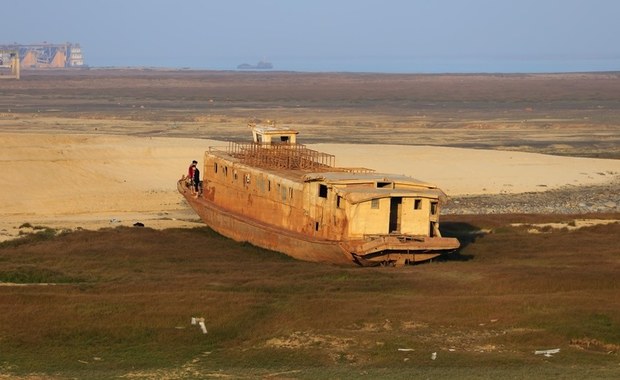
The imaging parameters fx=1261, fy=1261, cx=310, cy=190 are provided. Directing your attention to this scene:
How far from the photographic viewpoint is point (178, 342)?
23016 millimetres

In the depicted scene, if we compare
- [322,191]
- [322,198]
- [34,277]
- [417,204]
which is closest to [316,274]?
[322,198]

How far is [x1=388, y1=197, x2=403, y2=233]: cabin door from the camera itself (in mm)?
31875

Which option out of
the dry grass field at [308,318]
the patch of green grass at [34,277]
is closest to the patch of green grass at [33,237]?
the dry grass field at [308,318]

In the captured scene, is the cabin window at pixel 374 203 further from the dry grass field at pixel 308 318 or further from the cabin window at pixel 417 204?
the dry grass field at pixel 308 318

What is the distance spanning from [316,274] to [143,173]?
25377 millimetres

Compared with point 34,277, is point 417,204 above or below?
above

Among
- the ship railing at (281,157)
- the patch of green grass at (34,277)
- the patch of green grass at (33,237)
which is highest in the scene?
the ship railing at (281,157)

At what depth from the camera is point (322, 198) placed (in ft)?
106

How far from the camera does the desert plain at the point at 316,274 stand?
21.8 meters

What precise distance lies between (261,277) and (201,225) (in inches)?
450

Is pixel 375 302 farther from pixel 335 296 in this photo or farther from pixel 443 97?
pixel 443 97

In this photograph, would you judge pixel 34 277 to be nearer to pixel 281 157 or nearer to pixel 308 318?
pixel 308 318

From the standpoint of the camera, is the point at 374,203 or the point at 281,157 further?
the point at 281,157

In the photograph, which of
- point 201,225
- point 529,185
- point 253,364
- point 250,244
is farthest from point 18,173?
point 253,364
